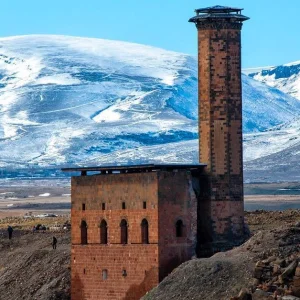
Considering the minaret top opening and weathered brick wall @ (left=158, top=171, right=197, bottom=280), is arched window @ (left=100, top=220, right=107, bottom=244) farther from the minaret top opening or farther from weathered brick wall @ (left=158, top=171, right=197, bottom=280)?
the minaret top opening

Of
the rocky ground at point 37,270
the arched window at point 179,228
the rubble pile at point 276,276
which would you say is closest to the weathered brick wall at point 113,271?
the arched window at point 179,228

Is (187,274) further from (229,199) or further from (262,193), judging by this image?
(262,193)

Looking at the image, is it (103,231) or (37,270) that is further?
(37,270)

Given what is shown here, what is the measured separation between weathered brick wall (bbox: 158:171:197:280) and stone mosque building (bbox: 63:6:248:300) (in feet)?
0.10

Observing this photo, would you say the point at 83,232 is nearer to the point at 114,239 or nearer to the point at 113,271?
the point at 114,239

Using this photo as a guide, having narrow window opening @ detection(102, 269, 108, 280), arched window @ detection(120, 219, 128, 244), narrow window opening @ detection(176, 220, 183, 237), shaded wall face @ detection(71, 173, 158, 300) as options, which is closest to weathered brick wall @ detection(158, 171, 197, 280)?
narrow window opening @ detection(176, 220, 183, 237)

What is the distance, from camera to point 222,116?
51.2 meters

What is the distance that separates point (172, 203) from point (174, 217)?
0.43m

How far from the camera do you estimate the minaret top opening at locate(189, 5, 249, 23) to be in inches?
2019

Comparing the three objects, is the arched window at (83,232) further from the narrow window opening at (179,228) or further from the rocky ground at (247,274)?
the rocky ground at (247,274)

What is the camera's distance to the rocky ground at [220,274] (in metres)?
39.3

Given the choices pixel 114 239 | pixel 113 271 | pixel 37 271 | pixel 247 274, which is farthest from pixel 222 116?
pixel 247 274

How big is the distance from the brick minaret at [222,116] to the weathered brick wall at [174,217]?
1.91m

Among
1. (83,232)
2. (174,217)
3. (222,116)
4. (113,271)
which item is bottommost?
(113,271)
